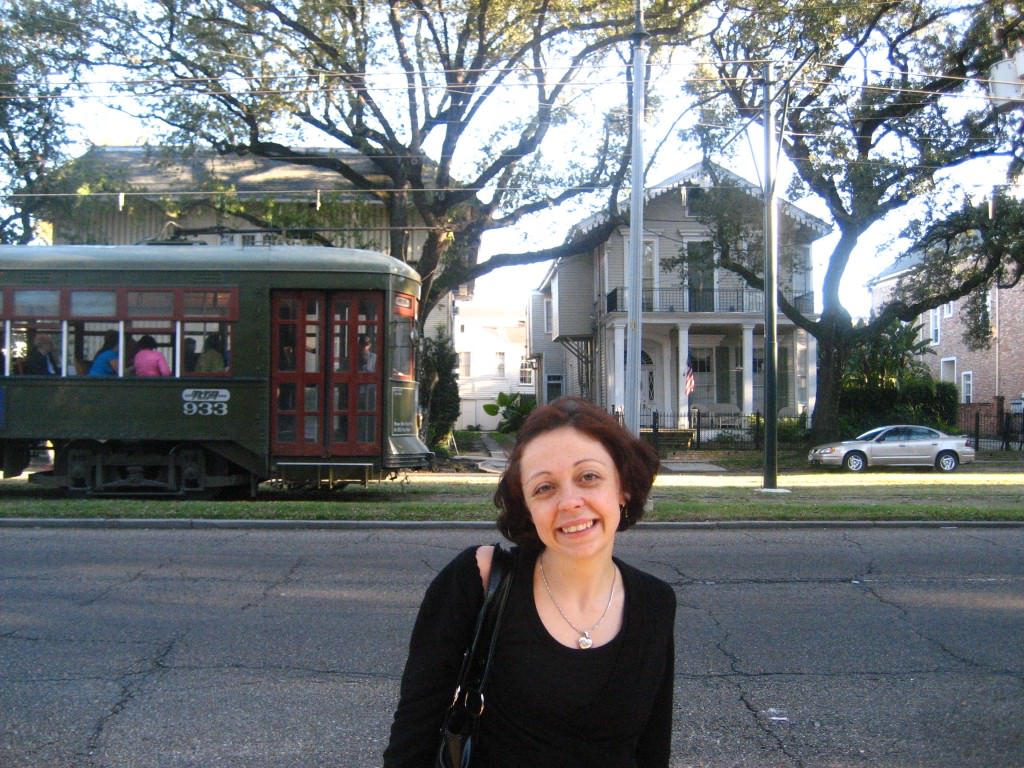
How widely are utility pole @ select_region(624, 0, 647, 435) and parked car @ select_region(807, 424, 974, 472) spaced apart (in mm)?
12240

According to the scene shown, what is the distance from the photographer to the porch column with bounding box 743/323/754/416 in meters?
34.6

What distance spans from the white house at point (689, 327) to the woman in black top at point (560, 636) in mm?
31326

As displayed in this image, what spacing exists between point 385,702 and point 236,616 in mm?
2380

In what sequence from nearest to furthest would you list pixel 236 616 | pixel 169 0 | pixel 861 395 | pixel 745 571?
pixel 236 616, pixel 745 571, pixel 169 0, pixel 861 395

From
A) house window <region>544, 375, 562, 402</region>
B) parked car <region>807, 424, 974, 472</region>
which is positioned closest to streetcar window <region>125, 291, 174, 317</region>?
parked car <region>807, 424, 974, 472</region>

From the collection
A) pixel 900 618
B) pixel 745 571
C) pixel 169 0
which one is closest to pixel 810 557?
pixel 745 571

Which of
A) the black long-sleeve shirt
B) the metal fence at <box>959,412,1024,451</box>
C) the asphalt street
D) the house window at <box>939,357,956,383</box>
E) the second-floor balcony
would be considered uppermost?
the second-floor balcony

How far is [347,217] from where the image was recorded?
28062 mm

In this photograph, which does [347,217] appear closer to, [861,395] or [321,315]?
[321,315]

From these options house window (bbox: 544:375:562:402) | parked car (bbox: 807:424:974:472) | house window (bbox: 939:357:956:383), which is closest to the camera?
parked car (bbox: 807:424:974:472)

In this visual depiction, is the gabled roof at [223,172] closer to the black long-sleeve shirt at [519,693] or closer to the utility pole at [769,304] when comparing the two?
the utility pole at [769,304]

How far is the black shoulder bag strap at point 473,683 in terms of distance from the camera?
7.47ft

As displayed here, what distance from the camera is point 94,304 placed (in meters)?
15.4

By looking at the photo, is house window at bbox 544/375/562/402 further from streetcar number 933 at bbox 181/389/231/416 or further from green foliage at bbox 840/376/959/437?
streetcar number 933 at bbox 181/389/231/416
